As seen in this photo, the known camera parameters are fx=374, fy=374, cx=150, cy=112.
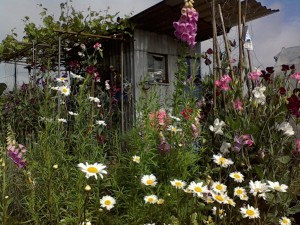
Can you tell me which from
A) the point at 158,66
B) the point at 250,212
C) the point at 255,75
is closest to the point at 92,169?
the point at 250,212

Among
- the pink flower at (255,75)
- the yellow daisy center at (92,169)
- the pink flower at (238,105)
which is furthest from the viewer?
the pink flower at (255,75)

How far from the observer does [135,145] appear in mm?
2748

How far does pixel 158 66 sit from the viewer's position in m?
8.83

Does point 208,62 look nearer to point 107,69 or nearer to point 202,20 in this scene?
point 202,20

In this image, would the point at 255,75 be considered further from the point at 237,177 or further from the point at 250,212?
the point at 250,212

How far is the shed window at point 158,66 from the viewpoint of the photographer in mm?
8617

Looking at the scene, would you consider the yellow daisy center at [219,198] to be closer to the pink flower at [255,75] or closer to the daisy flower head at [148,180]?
the daisy flower head at [148,180]

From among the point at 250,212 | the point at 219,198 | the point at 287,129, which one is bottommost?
the point at 250,212

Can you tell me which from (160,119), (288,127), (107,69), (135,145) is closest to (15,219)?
(135,145)

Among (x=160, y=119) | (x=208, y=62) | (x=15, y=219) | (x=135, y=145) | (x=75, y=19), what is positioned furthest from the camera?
(x=75, y=19)

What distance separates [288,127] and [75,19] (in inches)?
235

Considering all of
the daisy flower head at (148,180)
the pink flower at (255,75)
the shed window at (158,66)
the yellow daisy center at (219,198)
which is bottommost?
the yellow daisy center at (219,198)

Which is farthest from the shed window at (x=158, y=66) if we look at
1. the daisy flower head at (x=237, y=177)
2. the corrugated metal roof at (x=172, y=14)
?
the daisy flower head at (x=237, y=177)

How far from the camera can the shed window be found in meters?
8.62
